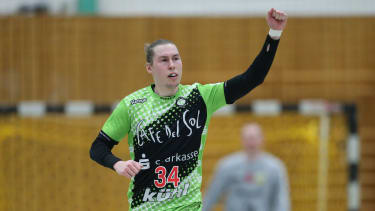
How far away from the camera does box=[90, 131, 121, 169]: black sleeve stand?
4.80 meters

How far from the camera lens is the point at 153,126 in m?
4.93

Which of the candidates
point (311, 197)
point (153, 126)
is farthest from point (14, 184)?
point (153, 126)

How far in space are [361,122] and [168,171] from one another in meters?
6.65

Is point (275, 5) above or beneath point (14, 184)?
above

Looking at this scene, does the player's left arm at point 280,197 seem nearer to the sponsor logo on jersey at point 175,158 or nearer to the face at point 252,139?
the face at point 252,139

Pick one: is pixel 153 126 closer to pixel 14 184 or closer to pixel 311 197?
pixel 14 184

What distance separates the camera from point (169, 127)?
4.92 metres

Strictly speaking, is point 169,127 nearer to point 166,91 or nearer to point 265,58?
point 166,91

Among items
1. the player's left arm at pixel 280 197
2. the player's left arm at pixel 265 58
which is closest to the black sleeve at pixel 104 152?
the player's left arm at pixel 265 58

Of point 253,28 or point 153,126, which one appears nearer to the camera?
point 153,126

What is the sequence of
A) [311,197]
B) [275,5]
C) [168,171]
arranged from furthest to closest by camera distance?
[275,5] → [311,197] → [168,171]

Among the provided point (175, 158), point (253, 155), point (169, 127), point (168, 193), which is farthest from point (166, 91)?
point (253, 155)

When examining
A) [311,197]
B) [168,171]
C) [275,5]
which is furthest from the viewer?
[275,5]

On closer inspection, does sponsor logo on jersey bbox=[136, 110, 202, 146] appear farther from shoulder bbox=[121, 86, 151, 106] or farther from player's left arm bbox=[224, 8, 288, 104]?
player's left arm bbox=[224, 8, 288, 104]
